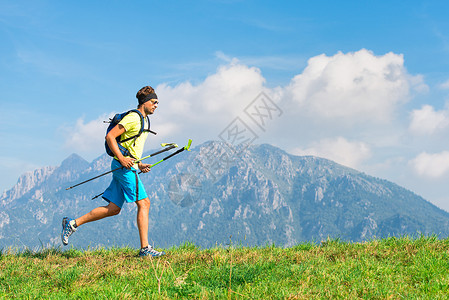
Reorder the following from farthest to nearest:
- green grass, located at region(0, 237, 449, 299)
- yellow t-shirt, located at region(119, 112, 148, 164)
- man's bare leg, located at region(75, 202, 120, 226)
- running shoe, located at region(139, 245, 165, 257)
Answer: man's bare leg, located at region(75, 202, 120, 226) → yellow t-shirt, located at region(119, 112, 148, 164) → running shoe, located at region(139, 245, 165, 257) → green grass, located at region(0, 237, 449, 299)

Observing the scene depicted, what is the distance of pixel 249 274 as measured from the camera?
17.4 feet

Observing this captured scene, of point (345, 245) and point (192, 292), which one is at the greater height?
point (345, 245)

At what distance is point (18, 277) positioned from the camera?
6.19 metres

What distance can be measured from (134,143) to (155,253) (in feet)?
7.61

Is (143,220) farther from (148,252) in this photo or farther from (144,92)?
(144,92)

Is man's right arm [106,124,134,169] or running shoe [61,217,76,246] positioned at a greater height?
man's right arm [106,124,134,169]

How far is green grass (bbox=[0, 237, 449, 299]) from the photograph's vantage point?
4.66 metres

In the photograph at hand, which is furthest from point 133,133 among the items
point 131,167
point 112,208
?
point 112,208

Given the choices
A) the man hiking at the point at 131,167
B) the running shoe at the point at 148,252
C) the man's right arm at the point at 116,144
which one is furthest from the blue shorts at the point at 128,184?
the running shoe at the point at 148,252

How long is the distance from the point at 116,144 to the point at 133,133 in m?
0.43

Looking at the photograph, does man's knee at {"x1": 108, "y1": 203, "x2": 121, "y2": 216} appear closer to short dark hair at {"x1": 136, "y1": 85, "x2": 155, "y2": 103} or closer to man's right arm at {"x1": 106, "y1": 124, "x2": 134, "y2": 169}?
man's right arm at {"x1": 106, "y1": 124, "x2": 134, "y2": 169}

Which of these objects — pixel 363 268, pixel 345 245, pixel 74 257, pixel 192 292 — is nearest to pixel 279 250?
pixel 345 245

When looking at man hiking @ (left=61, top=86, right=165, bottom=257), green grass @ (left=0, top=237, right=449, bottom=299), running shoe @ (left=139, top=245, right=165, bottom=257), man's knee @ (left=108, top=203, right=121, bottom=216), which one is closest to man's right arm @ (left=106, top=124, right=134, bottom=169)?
man hiking @ (left=61, top=86, right=165, bottom=257)

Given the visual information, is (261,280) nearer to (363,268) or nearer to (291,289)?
(291,289)
